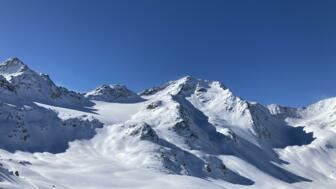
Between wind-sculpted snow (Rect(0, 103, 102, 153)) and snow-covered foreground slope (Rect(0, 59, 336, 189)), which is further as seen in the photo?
wind-sculpted snow (Rect(0, 103, 102, 153))

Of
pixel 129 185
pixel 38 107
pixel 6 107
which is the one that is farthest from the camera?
pixel 38 107

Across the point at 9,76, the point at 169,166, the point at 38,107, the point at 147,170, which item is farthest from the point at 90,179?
the point at 9,76

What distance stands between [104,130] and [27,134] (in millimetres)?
27084

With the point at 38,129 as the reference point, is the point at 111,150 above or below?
below

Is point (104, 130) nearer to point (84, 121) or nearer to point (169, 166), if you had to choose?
point (84, 121)

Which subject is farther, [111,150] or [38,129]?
[38,129]

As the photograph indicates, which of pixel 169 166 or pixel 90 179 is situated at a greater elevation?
pixel 169 166

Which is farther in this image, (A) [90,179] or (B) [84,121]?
Answer: (B) [84,121]

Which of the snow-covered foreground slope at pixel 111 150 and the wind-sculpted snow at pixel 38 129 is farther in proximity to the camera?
the wind-sculpted snow at pixel 38 129

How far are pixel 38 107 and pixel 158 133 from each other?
42.2m

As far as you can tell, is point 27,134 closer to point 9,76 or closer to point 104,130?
point 104,130

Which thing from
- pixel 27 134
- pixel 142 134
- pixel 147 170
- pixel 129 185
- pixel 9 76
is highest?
pixel 9 76

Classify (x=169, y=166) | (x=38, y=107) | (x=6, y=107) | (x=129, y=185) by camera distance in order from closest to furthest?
(x=129, y=185)
(x=169, y=166)
(x=6, y=107)
(x=38, y=107)

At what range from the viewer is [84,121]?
173000mm
